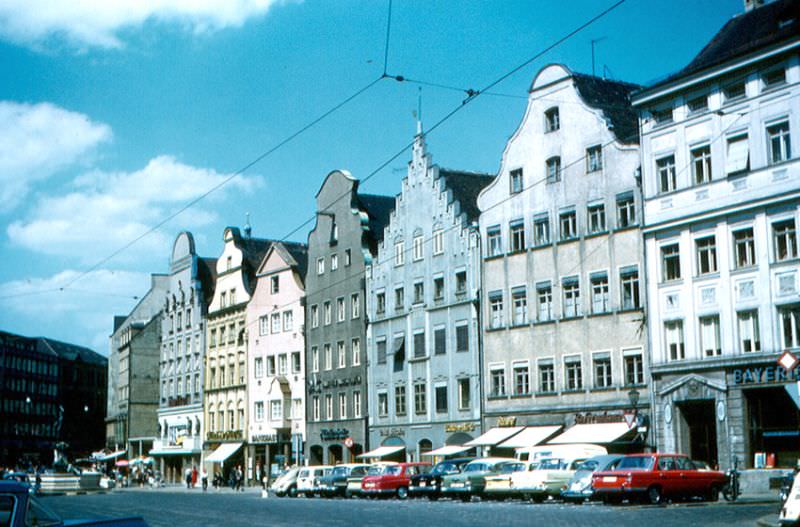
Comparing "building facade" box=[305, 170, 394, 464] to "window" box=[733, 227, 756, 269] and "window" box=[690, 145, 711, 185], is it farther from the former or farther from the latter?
"window" box=[733, 227, 756, 269]

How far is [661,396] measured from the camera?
49.3 metres

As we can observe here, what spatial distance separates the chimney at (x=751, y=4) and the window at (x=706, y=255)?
1117 centimetres

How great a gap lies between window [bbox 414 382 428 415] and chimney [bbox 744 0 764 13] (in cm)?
2714

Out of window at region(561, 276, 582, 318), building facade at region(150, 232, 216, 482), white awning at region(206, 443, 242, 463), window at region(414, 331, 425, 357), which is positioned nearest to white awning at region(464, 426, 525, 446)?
window at region(561, 276, 582, 318)

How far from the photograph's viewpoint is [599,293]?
176 ft

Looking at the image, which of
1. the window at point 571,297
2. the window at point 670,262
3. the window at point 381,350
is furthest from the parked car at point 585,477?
the window at point 381,350

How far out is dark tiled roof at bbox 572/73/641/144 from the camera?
179ft

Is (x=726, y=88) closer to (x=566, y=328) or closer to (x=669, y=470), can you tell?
(x=566, y=328)

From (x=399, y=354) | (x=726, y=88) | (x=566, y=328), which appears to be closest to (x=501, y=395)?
(x=566, y=328)

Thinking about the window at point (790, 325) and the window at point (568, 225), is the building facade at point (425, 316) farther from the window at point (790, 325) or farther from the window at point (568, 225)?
the window at point (790, 325)

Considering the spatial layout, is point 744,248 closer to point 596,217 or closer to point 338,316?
point 596,217

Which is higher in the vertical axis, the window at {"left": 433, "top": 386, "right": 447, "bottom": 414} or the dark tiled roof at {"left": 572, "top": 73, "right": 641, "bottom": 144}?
the dark tiled roof at {"left": 572, "top": 73, "right": 641, "bottom": 144}

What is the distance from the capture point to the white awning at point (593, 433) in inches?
1994

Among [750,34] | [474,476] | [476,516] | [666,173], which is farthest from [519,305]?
[476,516]
